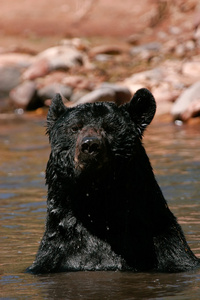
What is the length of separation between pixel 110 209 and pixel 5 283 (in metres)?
1.07

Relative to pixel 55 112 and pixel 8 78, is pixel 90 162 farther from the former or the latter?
pixel 8 78

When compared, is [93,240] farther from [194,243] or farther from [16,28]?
[16,28]

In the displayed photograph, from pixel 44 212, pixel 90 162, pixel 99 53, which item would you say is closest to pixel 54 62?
pixel 99 53

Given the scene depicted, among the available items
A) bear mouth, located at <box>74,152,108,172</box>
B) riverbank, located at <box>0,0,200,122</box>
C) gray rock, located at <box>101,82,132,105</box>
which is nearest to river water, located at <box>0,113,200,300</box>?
bear mouth, located at <box>74,152,108,172</box>

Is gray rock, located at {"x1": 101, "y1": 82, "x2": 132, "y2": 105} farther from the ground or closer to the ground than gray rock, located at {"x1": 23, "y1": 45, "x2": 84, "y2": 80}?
closer to the ground

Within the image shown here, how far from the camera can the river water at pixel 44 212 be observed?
221 inches

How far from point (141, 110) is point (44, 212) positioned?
4.07m

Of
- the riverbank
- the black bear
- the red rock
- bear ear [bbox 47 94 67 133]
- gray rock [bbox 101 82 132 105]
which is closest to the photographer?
the black bear

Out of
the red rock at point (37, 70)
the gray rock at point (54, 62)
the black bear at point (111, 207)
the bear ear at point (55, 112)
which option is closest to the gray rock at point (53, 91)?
the red rock at point (37, 70)

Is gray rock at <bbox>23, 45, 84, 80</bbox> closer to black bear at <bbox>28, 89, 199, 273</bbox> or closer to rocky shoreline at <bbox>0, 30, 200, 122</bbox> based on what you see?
rocky shoreline at <bbox>0, 30, 200, 122</bbox>

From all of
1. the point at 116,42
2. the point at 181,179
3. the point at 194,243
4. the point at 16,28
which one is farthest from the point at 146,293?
the point at 16,28

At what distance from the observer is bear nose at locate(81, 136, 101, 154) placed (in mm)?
5414

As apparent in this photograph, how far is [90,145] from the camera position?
542 centimetres

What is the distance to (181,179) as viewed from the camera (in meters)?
11.5
